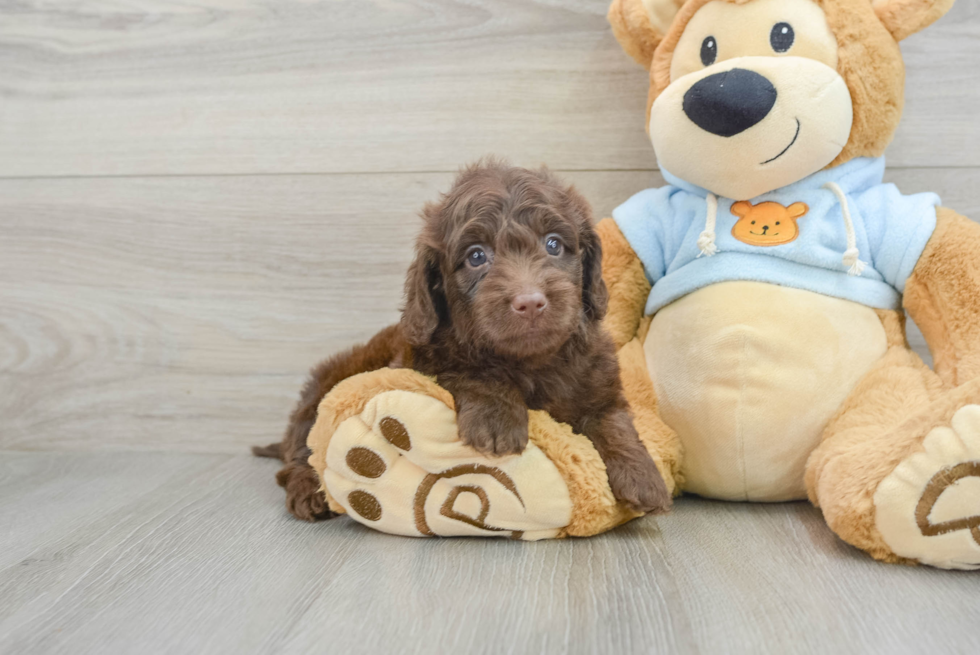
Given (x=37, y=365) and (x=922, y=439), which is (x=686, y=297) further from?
(x=37, y=365)

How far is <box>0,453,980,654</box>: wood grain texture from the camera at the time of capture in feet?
3.36

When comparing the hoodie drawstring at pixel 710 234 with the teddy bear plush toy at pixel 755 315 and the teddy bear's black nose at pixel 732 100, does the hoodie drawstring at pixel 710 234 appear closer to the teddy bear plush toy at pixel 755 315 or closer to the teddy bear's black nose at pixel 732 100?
the teddy bear plush toy at pixel 755 315

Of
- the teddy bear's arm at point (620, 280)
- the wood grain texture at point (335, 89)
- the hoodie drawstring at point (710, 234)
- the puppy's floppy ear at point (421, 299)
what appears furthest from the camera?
the wood grain texture at point (335, 89)

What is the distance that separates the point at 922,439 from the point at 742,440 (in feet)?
1.20

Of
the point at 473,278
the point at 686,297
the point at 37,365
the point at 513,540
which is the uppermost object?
the point at 473,278

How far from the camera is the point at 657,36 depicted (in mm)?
1670

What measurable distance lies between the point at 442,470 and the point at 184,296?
Answer: 1181mm

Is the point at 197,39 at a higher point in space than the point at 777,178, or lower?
higher

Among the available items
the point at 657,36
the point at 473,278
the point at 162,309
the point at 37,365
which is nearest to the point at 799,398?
the point at 473,278

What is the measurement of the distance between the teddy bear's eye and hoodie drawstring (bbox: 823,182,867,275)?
35cm

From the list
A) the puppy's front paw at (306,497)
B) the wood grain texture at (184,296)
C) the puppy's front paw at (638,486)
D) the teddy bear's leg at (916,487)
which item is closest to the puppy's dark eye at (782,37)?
the wood grain texture at (184,296)

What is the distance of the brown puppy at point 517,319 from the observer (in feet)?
4.12

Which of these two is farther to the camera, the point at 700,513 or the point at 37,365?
the point at 37,365

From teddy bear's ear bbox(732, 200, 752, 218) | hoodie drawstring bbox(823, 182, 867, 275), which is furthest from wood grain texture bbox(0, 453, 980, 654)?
teddy bear's ear bbox(732, 200, 752, 218)
